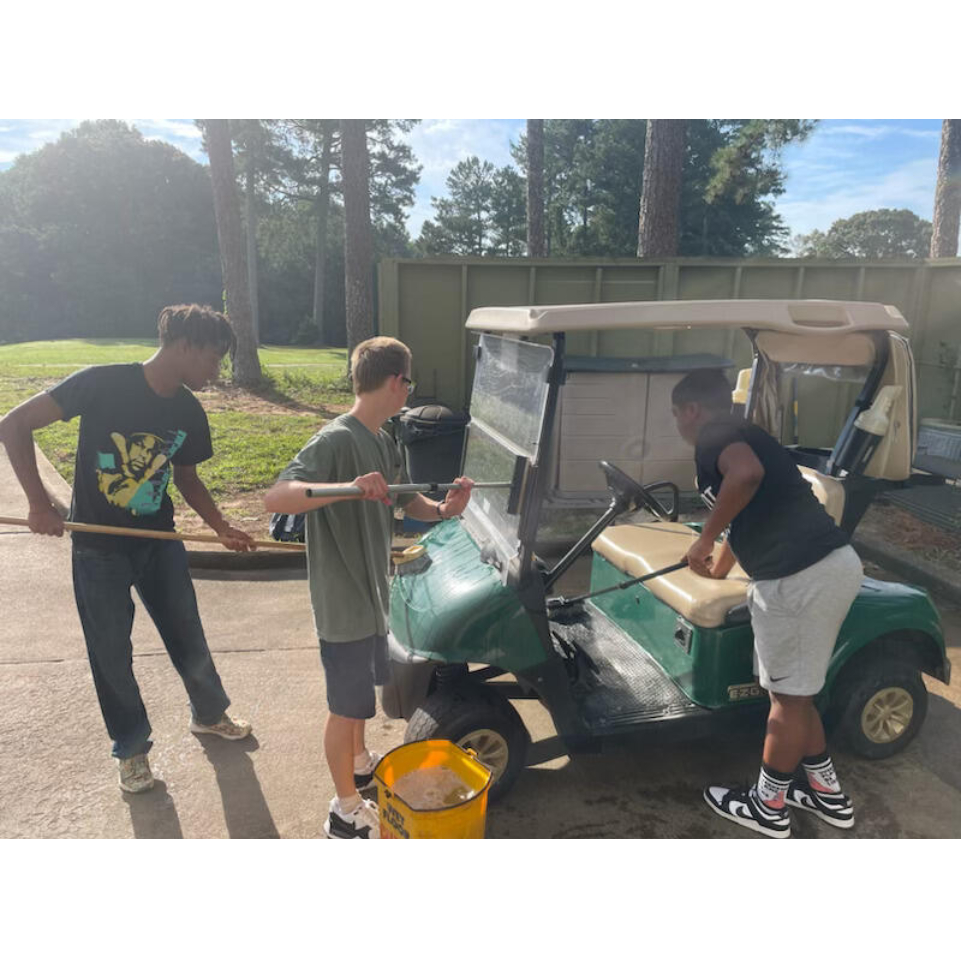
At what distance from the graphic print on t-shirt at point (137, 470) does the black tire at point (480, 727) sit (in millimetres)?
1399

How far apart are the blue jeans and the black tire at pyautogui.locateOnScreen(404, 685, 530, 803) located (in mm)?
1159

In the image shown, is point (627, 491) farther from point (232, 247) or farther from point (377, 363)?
point (232, 247)

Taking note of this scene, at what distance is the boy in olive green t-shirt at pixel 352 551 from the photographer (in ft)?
7.84

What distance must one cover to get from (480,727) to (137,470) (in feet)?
5.59

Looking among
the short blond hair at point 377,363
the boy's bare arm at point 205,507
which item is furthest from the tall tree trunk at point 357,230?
the short blond hair at point 377,363

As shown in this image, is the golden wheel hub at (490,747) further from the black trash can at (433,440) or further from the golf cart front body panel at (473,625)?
the black trash can at (433,440)

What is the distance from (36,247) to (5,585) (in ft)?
150

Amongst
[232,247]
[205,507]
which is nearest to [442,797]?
[205,507]

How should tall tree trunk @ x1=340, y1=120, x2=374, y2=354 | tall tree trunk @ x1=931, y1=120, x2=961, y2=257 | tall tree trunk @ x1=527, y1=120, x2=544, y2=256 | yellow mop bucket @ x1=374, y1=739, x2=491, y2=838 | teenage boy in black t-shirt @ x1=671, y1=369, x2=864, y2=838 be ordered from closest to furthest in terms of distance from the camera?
yellow mop bucket @ x1=374, y1=739, x2=491, y2=838 < teenage boy in black t-shirt @ x1=671, y1=369, x2=864, y2=838 < tall tree trunk @ x1=931, y1=120, x2=961, y2=257 < tall tree trunk @ x1=340, y1=120, x2=374, y2=354 < tall tree trunk @ x1=527, y1=120, x2=544, y2=256

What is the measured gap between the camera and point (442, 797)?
2447 mm

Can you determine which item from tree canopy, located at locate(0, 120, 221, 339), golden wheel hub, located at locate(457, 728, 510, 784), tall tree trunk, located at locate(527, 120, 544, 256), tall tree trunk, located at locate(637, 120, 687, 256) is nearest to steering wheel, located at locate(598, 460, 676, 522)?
golden wheel hub, located at locate(457, 728, 510, 784)

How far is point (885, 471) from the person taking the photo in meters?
3.02

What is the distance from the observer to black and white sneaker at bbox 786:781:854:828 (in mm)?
2762

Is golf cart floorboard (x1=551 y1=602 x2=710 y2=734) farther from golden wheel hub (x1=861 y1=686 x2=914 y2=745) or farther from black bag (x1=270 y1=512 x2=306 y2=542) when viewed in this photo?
black bag (x1=270 y1=512 x2=306 y2=542)
